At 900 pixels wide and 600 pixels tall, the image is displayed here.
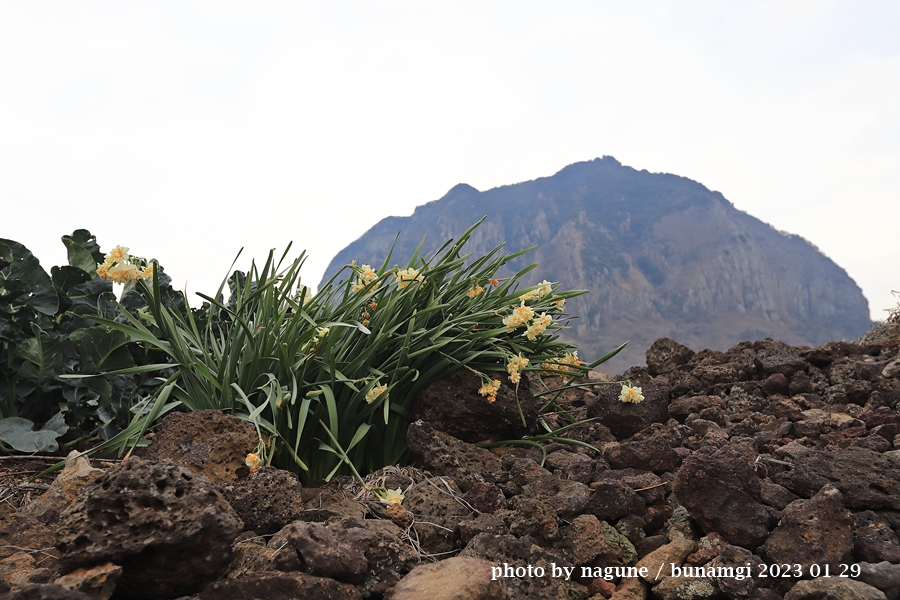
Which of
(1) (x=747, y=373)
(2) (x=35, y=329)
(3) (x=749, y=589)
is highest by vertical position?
(2) (x=35, y=329)

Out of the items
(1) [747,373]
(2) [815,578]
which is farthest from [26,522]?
(1) [747,373]

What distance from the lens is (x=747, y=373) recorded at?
4.12 metres

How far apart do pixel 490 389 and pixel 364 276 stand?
825 mm

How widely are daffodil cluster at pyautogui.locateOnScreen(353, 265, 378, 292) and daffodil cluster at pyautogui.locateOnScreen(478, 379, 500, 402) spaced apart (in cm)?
73

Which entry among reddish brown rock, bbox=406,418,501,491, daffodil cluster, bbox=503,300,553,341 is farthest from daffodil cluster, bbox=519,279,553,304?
reddish brown rock, bbox=406,418,501,491

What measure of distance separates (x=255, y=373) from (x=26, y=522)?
0.97 meters

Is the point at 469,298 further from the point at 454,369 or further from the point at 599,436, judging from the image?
the point at 599,436

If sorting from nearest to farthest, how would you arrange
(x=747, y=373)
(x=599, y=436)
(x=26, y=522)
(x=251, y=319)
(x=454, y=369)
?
(x=26, y=522), (x=454, y=369), (x=599, y=436), (x=251, y=319), (x=747, y=373)

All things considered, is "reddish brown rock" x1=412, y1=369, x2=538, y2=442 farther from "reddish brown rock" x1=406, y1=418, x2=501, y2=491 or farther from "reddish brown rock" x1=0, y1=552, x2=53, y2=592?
"reddish brown rock" x1=0, y1=552, x2=53, y2=592

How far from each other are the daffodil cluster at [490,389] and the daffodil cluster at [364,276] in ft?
2.40

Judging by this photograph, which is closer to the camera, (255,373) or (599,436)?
(255,373)

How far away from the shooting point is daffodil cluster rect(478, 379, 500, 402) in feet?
9.12

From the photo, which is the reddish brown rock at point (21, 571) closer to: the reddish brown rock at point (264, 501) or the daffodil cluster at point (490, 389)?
the reddish brown rock at point (264, 501)

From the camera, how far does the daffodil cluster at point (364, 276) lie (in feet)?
9.95
